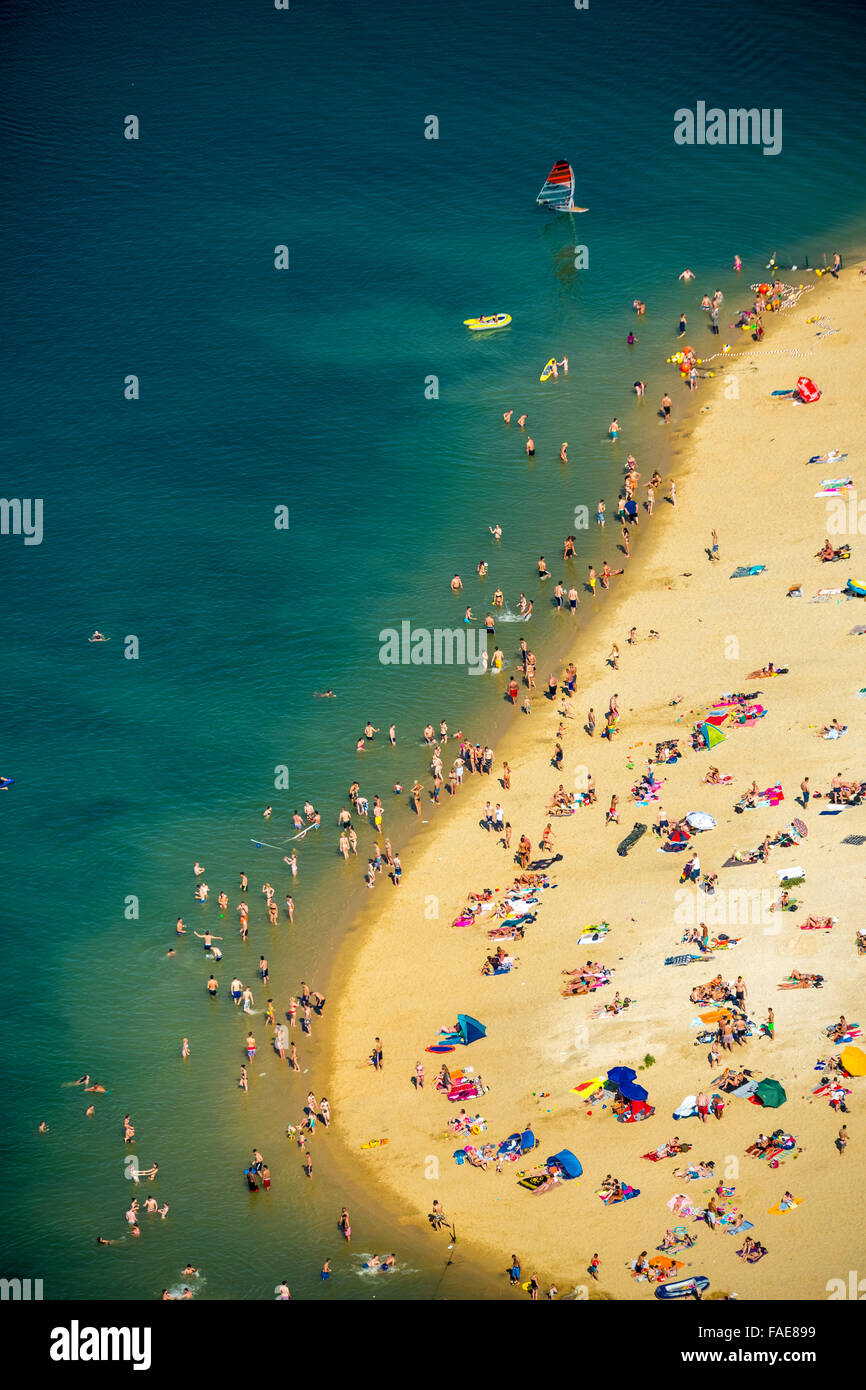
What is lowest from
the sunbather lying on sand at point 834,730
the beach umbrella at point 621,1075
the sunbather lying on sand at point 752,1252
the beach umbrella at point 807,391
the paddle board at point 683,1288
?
the paddle board at point 683,1288

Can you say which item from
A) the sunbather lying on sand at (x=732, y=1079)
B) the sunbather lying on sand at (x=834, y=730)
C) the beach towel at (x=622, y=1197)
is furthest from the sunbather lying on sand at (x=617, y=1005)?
the sunbather lying on sand at (x=834, y=730)

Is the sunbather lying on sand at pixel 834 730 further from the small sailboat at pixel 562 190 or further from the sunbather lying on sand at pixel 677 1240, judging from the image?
the small sailboat at pixel 562 190

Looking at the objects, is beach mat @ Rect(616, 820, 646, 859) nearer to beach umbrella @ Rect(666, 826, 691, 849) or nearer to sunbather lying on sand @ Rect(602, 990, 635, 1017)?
beach umbrella @ Rect(666, 826, 691, 849)

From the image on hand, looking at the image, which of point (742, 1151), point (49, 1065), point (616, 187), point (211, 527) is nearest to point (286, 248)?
point (616, 187)

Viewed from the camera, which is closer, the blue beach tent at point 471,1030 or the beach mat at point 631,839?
the blue beach tent at point 471,1030

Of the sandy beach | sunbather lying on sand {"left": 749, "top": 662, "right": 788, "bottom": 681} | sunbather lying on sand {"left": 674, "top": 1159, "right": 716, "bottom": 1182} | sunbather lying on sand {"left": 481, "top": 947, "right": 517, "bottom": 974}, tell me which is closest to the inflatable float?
the sandy beach

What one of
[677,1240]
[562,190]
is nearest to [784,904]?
[677,1240]

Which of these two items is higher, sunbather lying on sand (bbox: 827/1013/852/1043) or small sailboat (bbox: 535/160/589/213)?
small sailboat (bbox: 535/160/589/213)

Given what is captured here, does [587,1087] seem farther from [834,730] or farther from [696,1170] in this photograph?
[834,730]
